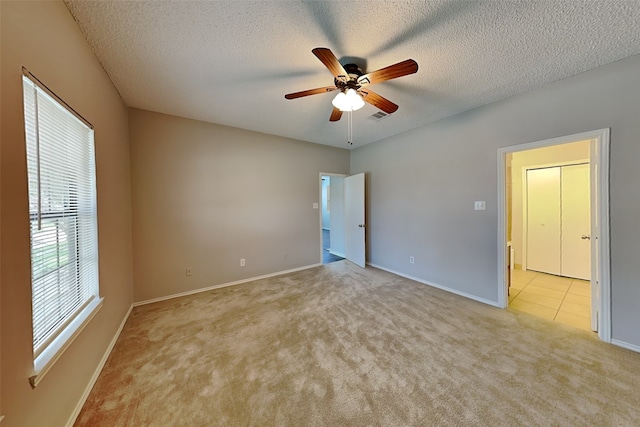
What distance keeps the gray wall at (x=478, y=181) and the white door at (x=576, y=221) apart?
2.13 m

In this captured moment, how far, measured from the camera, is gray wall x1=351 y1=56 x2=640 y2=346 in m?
1.92

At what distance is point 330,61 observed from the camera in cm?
151

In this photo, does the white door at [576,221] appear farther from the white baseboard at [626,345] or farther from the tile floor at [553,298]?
the white baseboard at [626,345]

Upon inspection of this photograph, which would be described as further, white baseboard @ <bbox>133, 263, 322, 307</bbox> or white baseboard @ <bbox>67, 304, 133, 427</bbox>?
white baseboard @ <bbox>133, 263, 322, 307</bbox>

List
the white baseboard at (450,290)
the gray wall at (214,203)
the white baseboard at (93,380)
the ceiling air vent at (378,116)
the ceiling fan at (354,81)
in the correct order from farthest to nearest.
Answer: the ceiling air vent at (378,116) → the gray wall at (214,203) → the white baseboard at (450,290) → the ceiling fan at (354,81) → the white baseboard at (93,380)

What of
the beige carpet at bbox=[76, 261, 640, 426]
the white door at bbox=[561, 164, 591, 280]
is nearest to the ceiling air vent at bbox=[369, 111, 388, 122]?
the beige carpet at bbox=[76, 261, 640, 426]

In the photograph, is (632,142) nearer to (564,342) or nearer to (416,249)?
(564,342)

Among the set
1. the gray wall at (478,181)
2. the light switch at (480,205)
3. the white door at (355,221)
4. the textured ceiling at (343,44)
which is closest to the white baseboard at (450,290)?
the gray wall at (478,181)

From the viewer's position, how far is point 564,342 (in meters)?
2.01

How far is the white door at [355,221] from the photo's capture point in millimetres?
4379

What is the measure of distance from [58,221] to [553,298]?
204 inches

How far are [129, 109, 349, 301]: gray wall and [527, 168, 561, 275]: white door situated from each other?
4.13 m

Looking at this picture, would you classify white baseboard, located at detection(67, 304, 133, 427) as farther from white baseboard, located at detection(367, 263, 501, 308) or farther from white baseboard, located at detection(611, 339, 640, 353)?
white baseboard, located at detection(611, 339, 640, 353)

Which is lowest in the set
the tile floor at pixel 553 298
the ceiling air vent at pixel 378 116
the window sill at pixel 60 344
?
the tile floor at pixel 553 298
